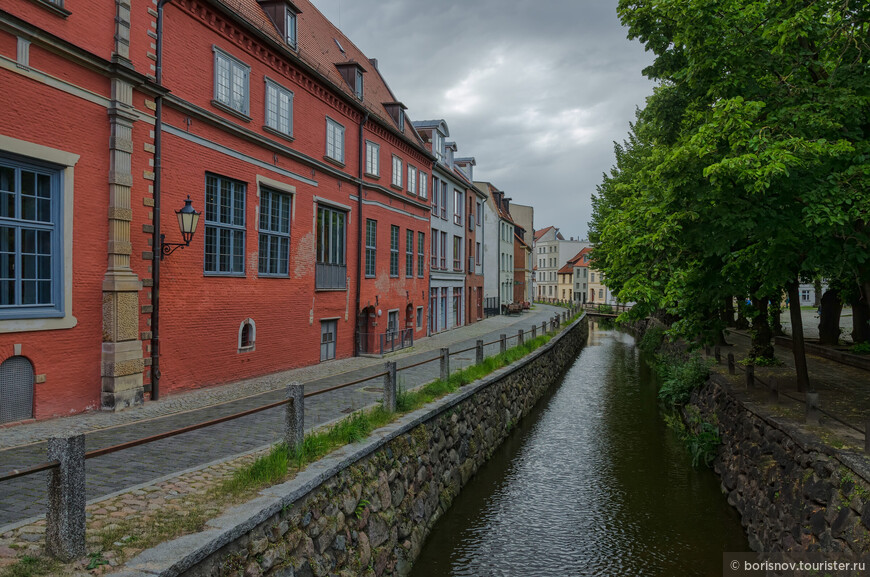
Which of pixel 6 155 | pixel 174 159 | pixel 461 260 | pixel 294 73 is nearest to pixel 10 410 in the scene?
pixel 6 155

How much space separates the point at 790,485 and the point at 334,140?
50.1 ft

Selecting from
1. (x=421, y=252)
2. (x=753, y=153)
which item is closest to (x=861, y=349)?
(x=753, y=153)

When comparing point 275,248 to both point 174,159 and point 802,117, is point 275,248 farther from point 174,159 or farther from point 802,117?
point 802,117

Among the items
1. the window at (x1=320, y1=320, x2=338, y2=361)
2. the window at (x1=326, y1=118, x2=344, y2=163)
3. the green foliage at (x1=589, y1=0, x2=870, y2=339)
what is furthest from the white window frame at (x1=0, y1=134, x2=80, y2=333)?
the green foliage at (x1=589, y1=0, x2=870, y2=339)

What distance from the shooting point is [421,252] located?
89.2 feet

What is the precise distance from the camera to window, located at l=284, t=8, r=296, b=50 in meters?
16.1

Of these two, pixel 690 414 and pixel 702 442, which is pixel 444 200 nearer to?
pixel 690 414

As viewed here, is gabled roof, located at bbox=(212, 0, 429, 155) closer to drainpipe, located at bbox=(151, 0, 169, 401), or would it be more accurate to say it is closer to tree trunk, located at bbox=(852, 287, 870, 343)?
drainpipe, located at bbox=(151, 0, 169, 401)

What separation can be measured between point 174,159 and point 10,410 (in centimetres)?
562

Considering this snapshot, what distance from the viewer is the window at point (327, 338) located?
17.5 meters

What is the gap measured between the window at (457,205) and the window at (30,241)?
26.2 meters

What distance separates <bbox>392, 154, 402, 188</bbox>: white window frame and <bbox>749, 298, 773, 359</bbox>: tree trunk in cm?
1406

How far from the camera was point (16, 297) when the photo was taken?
8484mm

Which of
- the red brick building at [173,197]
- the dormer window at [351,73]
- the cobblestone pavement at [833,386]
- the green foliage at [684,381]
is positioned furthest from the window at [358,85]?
the cobblestone pavement at [833,386]
